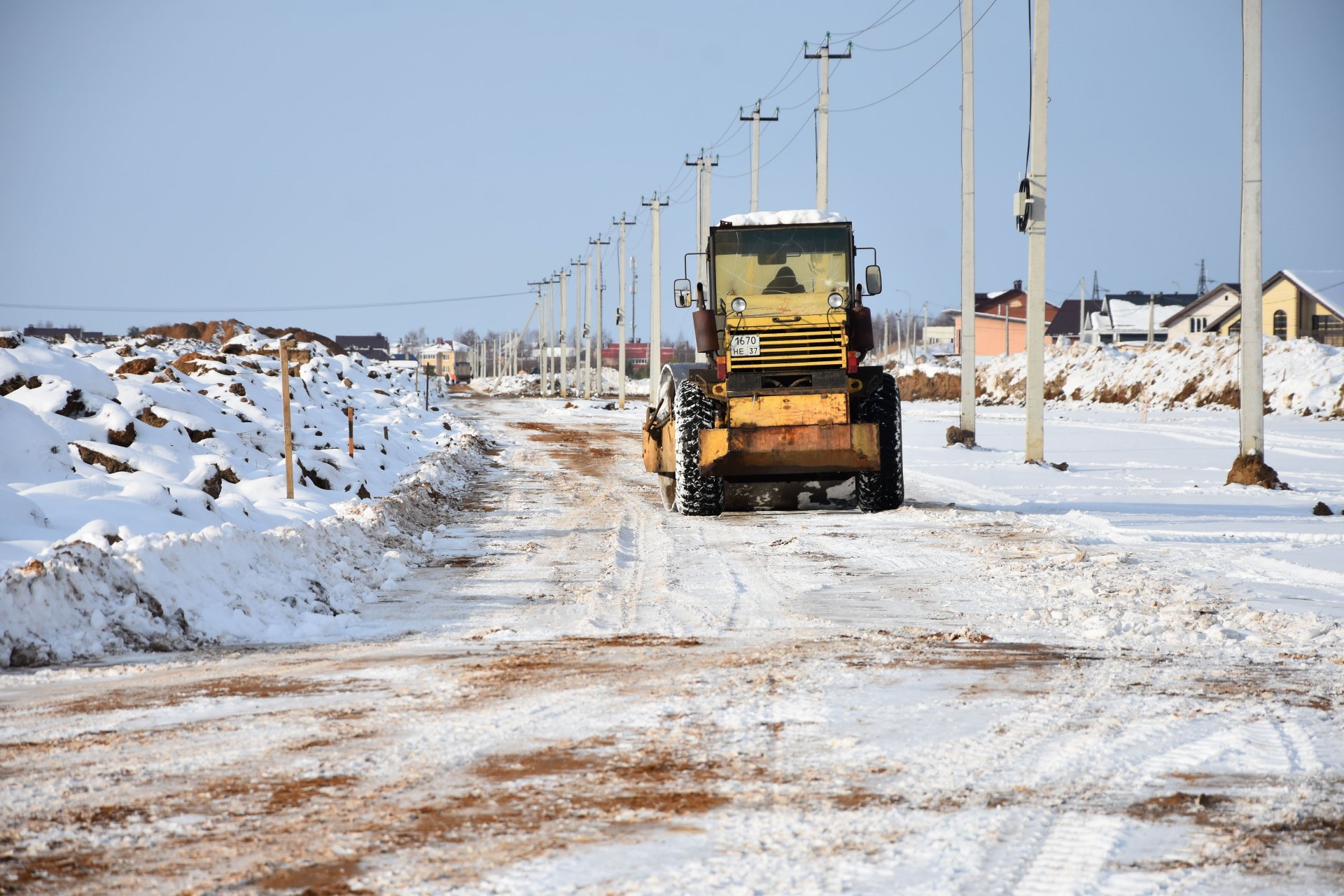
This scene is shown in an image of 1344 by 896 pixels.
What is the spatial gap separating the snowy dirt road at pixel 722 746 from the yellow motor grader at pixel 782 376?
4287 mm

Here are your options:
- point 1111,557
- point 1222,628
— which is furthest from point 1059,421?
point 1222,628

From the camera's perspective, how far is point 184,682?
22.1 ft

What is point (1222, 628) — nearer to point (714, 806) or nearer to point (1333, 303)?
point (714, 806)

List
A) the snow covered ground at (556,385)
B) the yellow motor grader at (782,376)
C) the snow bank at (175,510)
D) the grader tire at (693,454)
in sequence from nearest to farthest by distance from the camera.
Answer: the snow bank at (175,510), the yellow motor grader at (782,376), the grader tire at (693,454), the snow covered ground at (556,385)

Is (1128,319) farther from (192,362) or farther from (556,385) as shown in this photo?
(192,362)

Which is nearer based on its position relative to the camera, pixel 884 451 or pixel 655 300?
pixel 884 451

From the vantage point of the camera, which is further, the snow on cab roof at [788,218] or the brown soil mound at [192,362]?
the brown soil mound at [192,362]

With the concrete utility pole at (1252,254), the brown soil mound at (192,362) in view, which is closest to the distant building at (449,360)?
the brown soil mound at (192,362)

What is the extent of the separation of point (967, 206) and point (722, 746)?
2384 centimetres

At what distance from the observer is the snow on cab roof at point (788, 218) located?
15883mm

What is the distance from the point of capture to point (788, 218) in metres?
15.9

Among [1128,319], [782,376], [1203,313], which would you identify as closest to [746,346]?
[782,376]

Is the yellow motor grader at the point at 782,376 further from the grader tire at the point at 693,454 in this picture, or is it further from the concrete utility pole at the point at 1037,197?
the concrete utility pole at the point at 1037,197

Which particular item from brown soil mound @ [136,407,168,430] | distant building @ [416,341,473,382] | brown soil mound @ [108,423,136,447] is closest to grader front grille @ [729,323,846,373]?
brown soil mound @ [108,423,136,447]
